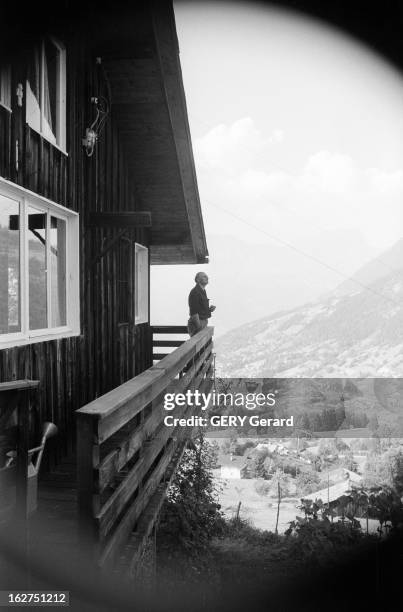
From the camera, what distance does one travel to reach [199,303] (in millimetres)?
8797

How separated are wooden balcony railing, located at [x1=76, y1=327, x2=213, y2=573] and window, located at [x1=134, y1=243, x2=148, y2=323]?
3.43m

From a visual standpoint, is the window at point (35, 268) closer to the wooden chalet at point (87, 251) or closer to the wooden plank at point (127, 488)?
the wooden chalet at point (87, 251)

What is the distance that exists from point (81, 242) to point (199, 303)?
3966mm

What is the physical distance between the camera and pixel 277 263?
69250 millimetres

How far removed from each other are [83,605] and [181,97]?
513 cm

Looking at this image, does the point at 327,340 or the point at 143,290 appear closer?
the point at 143,290

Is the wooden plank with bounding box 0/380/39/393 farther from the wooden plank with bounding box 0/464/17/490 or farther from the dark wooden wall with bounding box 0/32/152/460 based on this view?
the dark wooden wall with bounding box 0/32/152/460

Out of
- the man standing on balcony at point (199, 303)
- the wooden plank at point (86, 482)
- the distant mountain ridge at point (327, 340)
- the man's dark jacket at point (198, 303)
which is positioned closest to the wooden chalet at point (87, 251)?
the wooden plank at point (86, 482)

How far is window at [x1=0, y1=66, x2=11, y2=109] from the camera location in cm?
351

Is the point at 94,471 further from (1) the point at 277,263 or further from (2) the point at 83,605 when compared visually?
(1) the point at 277,263

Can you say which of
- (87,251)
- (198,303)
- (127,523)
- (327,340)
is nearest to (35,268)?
(87,251)

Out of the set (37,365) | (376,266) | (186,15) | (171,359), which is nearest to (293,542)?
(171,359)

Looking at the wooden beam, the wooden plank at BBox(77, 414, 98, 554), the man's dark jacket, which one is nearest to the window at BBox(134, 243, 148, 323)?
the man's dark jacket

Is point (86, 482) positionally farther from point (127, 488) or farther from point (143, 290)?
point (143, 290)
